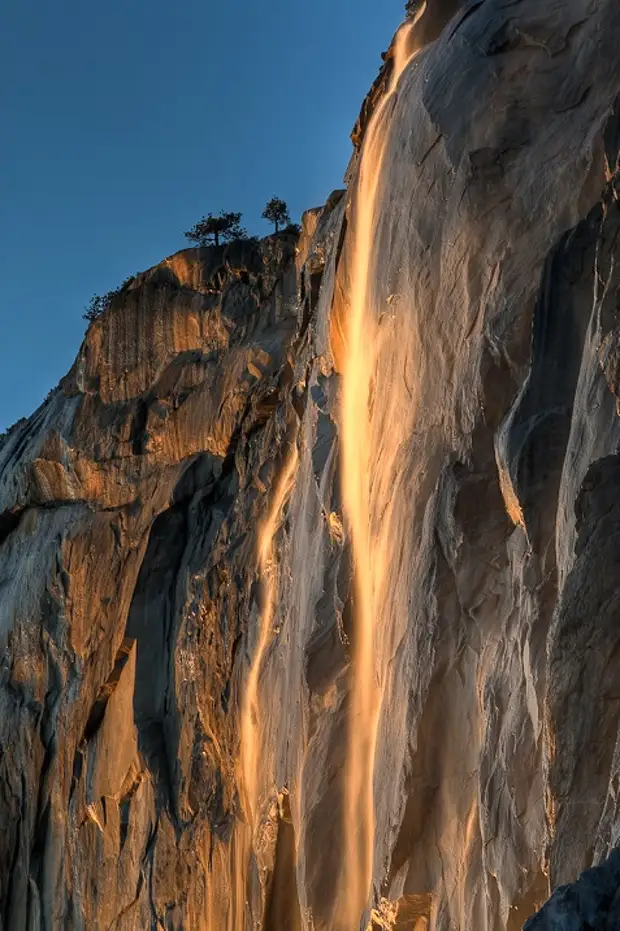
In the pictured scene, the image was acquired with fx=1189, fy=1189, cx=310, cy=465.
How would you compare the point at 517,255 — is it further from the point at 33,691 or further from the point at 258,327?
the point at 33,691

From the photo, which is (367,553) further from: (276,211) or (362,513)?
(276,211)

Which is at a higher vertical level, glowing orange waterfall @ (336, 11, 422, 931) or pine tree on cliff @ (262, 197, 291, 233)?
pine tree on cliff @ (262, 197, 291, 233)

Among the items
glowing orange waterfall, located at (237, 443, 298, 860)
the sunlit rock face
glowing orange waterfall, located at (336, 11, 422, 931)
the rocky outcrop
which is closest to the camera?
the rocky outcrop

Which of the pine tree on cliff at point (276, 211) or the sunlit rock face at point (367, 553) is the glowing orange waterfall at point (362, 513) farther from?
the pine tree on cliff at point (276, 211)

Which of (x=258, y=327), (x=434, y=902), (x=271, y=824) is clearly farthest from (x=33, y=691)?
(x=434, y=902)

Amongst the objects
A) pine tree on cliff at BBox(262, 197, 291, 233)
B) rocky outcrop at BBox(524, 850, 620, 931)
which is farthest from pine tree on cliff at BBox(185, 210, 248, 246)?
rocky outcrop at BBox(524, 850, 620, 931)

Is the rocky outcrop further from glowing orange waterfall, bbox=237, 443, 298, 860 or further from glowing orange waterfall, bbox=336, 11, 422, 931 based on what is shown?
glowing orange waterfall, bbox=237, 443, 298, 860

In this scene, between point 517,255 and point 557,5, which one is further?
point 557,5
